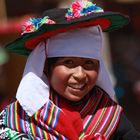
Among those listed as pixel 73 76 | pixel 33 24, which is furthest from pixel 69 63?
pixel 33 24

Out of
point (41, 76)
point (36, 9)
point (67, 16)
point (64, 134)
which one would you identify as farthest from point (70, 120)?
point (36, 9)

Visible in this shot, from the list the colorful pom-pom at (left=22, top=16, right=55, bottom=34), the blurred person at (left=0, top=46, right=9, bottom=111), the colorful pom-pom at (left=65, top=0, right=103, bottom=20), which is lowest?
the blurred person at (left=0, top=46, right=9, bottom=111)

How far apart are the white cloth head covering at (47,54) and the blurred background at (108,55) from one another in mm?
5130

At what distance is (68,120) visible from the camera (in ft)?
11.1

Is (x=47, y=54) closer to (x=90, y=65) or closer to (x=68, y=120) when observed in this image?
(x=90, y=65)

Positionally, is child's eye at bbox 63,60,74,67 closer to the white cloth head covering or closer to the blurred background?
the white cloth head covering

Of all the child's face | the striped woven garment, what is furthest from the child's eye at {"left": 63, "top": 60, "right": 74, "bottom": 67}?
the striped woven garment

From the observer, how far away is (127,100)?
923cm

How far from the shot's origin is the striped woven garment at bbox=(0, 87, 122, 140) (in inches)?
132

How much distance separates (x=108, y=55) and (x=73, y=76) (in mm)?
5662

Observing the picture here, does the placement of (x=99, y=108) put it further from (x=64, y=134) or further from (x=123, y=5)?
(x=123, y=5)

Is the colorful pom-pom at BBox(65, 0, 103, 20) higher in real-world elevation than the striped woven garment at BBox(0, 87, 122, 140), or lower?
higher

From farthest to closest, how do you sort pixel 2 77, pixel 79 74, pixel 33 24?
pixel 2 77, pixel 33 24, pixel 79 74

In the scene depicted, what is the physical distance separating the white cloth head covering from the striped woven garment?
7 centimetres
